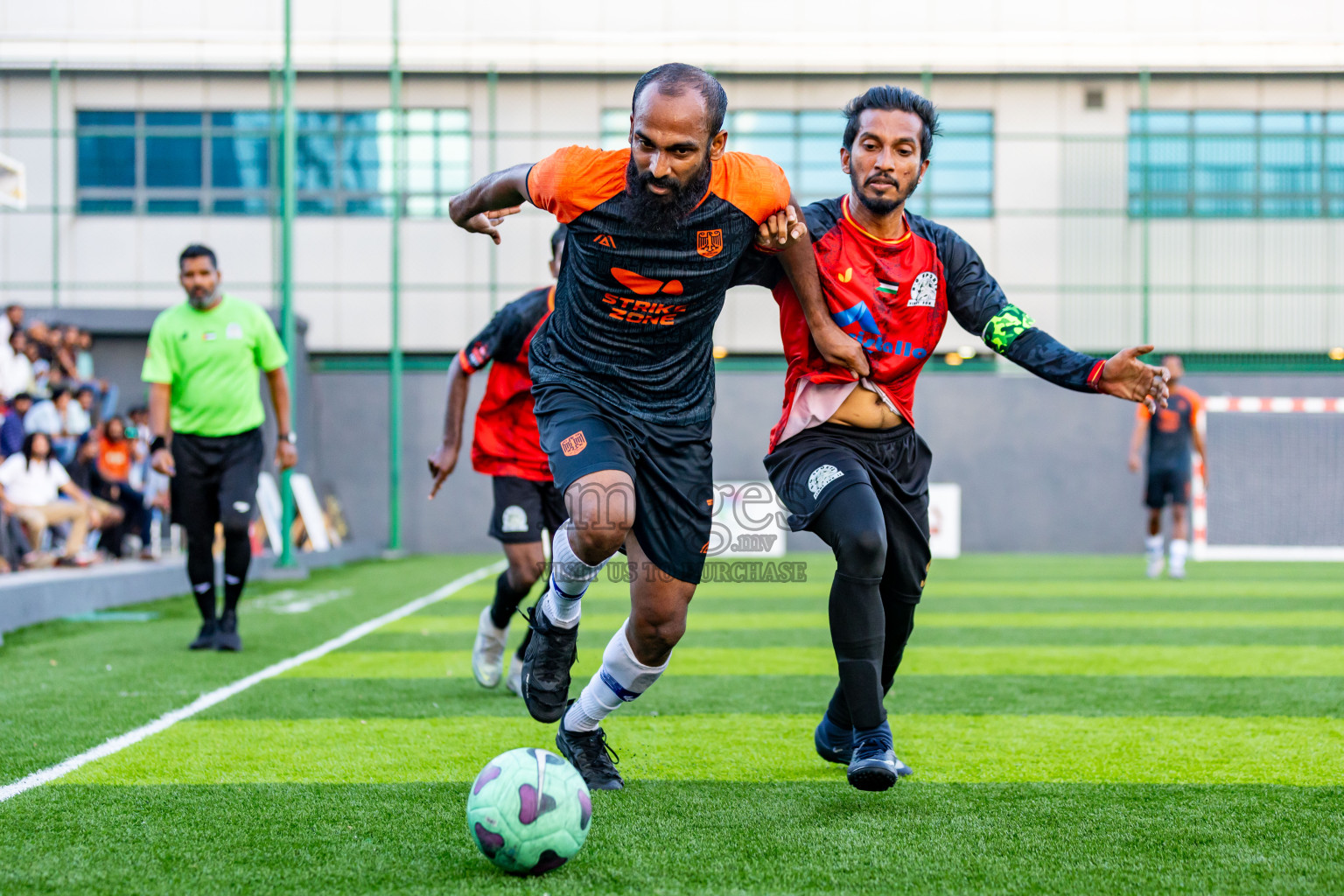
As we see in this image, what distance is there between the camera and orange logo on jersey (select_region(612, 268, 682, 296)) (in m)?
3.97

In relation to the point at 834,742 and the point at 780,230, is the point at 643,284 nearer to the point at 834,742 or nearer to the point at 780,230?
the point at 780,230

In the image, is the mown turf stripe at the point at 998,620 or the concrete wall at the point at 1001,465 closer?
the mown turf stripe at the point at 998,620

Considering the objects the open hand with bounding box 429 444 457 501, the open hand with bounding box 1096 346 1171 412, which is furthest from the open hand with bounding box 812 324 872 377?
the open hand with bounding box 429 444 457 501

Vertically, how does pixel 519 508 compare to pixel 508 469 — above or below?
below

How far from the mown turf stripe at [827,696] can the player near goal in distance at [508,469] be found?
0.33m

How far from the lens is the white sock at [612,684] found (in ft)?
13.7

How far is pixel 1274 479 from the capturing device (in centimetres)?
2248

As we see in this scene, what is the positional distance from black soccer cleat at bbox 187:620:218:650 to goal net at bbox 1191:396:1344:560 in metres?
18.3

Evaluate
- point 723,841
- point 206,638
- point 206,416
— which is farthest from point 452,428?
point 723,841

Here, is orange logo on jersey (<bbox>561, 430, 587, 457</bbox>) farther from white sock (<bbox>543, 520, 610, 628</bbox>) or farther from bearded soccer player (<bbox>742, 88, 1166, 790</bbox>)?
bearded soccer player (<bbox>742, 88, 1166, 790</bbox>)

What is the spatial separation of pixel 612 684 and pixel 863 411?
1.19m

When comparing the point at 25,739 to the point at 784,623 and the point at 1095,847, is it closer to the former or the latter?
the point at 1095,847

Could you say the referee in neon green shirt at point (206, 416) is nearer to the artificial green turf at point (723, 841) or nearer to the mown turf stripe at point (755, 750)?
Result: the mown turf stripe at point (755, 750)

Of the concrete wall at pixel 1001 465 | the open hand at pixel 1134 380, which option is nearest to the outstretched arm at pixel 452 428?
the open hand at pixel 1134 380
